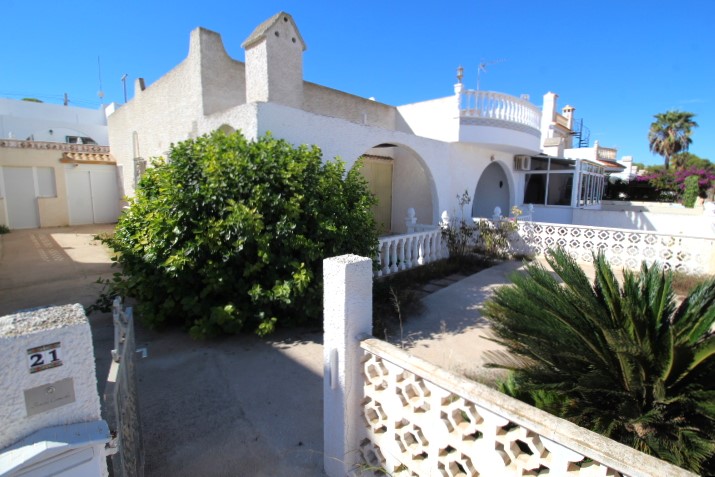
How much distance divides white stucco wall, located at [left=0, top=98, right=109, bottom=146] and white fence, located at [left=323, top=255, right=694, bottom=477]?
86.8 feet

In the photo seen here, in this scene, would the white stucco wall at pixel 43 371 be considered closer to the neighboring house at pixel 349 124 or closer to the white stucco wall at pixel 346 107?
the neighboring house at pixel 349 124

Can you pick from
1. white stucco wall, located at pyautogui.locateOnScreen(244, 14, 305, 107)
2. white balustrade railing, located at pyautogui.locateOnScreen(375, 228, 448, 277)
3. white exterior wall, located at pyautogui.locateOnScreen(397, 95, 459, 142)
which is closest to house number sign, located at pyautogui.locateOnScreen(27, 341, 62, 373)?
white balustrade railing, located at pyautogui.locateOnScreen(375, 228, 448, 277)

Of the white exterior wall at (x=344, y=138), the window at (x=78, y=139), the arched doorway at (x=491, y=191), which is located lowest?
the arched doorway at (x=491, y=191)

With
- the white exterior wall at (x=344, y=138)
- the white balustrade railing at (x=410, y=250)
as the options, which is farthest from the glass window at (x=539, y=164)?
the white balustrade railing at (x=410, y=250)

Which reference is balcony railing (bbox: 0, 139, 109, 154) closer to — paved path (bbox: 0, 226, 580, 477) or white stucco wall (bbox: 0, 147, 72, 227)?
white stucco wall (bbox: 0, 147, 72, 227)

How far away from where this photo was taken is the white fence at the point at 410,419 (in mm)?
1674

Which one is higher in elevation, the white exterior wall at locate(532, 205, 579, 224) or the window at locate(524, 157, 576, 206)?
the window at locate(524, 157, 576, 206)

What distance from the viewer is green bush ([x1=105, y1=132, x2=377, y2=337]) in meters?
4.54

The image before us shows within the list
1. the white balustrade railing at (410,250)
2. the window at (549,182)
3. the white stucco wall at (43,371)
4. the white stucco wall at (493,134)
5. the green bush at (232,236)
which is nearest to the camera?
the white stucco wall at (43,371)

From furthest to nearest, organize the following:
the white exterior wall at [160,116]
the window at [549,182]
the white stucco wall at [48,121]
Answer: the white stucco wall at [48,121] → the window at [549,182] → the white exterior wall at [160,116]

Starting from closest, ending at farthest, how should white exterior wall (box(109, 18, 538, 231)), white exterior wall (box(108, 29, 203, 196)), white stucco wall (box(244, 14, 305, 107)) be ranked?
white exterior wall (box(109, 18, 538, 231))
white stucco wall (box(244, 14, 305, 107))
white exterior wall (box(108, 29, 203, 196))

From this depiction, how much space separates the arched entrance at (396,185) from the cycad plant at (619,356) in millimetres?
8358

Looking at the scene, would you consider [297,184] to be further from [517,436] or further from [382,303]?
[517,436]

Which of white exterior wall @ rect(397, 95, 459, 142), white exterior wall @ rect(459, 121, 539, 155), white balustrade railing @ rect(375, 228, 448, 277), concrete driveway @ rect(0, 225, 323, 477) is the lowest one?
concrete driveway @ rect(0, 225, 323, 477)
